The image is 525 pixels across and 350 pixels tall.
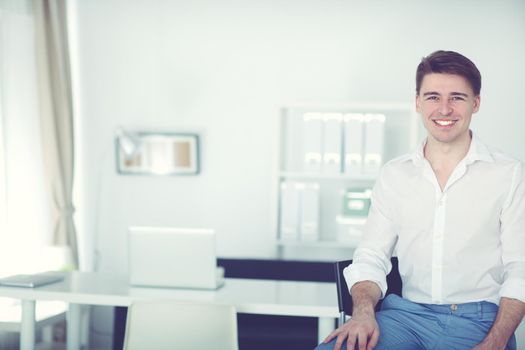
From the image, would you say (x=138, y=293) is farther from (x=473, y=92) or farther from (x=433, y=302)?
(x=473, y=92)

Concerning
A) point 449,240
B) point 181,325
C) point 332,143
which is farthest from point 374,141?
point 181,325

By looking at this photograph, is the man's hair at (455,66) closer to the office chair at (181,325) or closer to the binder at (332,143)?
the office chair at (181,325)

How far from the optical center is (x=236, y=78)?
14.4 feet

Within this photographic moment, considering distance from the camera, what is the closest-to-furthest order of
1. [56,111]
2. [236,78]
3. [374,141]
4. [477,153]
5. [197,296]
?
[477,153] < [197,296] < [374,141] < [56,111] < [236,78]

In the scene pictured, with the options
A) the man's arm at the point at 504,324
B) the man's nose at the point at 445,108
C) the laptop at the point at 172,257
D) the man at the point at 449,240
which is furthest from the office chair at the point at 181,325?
the man's nose at the point at 445,108

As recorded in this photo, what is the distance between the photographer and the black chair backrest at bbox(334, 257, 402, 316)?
2.13 metres

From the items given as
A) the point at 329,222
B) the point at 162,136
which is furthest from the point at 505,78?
the point at 162,136

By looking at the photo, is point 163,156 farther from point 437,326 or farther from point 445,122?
point 437,326

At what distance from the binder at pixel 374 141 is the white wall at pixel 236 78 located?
A: 40 centimetres

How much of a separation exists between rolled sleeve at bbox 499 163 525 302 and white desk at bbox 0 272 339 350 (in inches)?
31.2

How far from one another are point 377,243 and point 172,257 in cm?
100

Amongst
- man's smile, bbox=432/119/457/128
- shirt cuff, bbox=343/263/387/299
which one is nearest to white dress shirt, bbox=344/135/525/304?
shirt cuff, bbox=343/263/387/299

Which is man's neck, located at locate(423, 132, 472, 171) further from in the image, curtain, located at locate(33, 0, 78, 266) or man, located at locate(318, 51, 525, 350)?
curtain, located at locate(33, 0, 78, 266)

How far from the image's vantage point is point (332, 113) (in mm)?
3973
